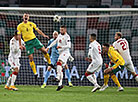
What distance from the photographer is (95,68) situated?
28.7 ft

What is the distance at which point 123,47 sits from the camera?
31.0 ft

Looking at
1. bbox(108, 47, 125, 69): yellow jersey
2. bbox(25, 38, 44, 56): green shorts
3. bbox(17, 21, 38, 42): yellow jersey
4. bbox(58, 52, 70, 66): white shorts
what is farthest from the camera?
bbox(25, 38, 44, 56): green shorts

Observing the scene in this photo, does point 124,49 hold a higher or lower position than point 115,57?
higher

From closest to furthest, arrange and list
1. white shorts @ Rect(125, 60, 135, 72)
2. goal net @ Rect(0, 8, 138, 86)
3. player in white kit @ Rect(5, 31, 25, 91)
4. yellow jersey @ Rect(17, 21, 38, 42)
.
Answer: player in white kit @ Rect(5, 31, 25, 91) < white shorts @ Rect(125, 60, 135, 72) < yellow jersey @ Rect(17, 21, 38, 42) < goal net @ Rect(0, 8, 138, 86)

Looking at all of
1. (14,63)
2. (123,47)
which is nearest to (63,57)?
(14,63)

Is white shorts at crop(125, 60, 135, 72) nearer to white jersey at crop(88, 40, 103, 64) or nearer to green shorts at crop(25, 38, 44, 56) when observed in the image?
white jersey at crop(88, 40, 103, 64)

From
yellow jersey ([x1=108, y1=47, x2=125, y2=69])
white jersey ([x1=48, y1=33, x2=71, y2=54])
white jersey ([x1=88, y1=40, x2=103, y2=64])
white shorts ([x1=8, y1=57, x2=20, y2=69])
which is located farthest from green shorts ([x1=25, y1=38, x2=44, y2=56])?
yellow jersey ([x1=108, y1=47, x2=125, y2=69])

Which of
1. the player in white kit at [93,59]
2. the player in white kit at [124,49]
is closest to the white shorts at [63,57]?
the player in white kit at [93,59]

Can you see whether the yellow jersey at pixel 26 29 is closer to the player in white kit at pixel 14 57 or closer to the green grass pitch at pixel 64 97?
the player in white kit at pixel 14 57

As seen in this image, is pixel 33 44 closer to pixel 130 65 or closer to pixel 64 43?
pixel 64 43

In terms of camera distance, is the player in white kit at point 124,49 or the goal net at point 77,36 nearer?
the player in white kit at point 124,49

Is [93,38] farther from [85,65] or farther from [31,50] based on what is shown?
[85,65]

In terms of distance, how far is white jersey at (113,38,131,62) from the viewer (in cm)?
938

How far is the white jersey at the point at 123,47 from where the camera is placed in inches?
369
